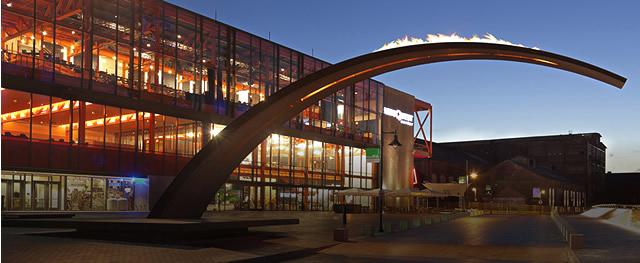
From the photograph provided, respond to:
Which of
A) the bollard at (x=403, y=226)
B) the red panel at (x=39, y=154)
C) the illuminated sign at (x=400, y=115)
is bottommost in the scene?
the bollard at (x=403, y=226)

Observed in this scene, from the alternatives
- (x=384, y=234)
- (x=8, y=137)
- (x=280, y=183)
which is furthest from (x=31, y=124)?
(x=280, y=183)

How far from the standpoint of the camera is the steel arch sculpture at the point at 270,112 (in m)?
21.7

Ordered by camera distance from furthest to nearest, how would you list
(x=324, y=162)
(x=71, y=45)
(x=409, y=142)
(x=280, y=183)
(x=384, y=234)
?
(x=409, y=142) → (x=324, y=162) → (x=280, y=183) → (x=71, y=45) → (x=384, y=234)

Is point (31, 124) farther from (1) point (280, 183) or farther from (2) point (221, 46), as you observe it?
(1) point (280, 183)

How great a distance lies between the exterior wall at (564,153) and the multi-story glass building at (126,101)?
7602cm

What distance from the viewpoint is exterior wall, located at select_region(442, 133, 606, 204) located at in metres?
117

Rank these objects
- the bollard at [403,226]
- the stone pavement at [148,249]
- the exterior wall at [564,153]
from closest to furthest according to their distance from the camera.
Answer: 1. the stone pavement at [148,249]
2. the bollard at [403,226]
3. the exterior wall at [564,153]

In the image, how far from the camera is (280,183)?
56.9 m

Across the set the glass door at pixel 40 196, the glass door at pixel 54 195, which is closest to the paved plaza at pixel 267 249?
the glass door at pixel 40 196

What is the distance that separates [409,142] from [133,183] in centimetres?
4221

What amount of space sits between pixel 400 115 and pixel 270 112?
53.8 m

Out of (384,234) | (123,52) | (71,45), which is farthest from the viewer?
(123,52)

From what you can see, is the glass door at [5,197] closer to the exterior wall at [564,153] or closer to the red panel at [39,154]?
the red panel at [39,154]

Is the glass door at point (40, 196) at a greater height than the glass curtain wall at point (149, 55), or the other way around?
the glass curtain wall at point (149, 55)
